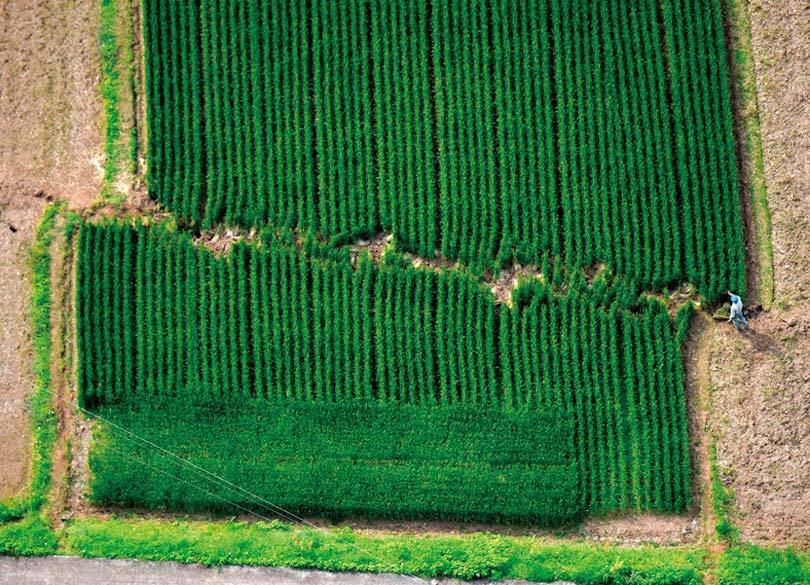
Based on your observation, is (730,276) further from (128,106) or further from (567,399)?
(128,106)

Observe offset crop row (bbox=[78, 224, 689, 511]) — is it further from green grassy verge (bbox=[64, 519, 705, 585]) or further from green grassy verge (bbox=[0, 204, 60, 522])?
green grassy verge (bbox=[64, 519, 705, 585])

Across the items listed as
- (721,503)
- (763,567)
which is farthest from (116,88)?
(763,567)

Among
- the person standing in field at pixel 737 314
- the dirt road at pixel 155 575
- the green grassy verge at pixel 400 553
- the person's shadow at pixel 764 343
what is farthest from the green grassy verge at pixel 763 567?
the person standing in field at pixel 737 314

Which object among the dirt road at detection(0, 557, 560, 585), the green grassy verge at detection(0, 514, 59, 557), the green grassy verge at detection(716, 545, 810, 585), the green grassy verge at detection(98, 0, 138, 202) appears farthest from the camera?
the green grassy verge at detection(98, 0, 138, 202)

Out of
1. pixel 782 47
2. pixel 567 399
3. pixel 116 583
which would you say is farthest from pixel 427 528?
pixel 782 47

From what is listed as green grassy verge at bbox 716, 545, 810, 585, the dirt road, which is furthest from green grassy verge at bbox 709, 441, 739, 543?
the dirt road

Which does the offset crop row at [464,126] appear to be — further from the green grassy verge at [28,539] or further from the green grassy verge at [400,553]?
the green grassy verge at [28,539]
